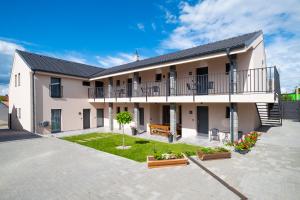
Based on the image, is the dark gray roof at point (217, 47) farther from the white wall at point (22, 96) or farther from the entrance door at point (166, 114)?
the white wall at point (22, 96)

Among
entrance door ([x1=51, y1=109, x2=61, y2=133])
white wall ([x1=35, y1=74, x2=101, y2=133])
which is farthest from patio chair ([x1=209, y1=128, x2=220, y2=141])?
entrance door ([x1=51, y1=109, x2=61, y2=133])

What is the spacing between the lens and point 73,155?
397 inches

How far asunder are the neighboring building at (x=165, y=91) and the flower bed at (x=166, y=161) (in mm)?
4636

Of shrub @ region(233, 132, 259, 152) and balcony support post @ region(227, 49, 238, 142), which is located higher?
balcony support post @ region(227, 49, 238, 142)

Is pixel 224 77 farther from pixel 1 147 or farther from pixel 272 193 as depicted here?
Result: pixel 1 147

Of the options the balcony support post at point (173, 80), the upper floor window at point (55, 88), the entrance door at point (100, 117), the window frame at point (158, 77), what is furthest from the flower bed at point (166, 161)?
the entrance door at point (100, 117)

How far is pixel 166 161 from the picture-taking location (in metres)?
7.93

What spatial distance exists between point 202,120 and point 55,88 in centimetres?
1471

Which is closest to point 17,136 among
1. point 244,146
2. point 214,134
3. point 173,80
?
point 173,80

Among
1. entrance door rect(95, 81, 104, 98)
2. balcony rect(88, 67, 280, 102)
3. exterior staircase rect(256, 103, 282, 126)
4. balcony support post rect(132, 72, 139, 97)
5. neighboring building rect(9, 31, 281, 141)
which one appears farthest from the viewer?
entrance door rect(95, 81, 104, 98)

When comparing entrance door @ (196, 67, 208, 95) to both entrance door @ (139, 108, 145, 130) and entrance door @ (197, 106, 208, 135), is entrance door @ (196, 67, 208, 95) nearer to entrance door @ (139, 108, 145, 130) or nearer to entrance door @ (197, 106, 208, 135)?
entrance door @ (197, 106, 208, 135)

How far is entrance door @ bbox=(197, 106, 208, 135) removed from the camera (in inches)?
542

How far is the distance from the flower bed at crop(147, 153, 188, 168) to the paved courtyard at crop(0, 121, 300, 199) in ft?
1.08

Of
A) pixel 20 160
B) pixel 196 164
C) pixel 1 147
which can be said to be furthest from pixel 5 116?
pixel 196 164
